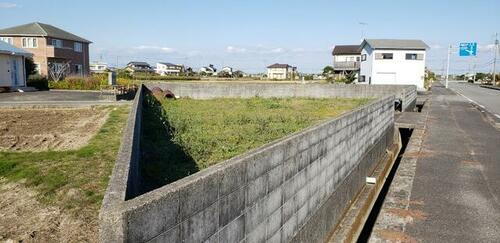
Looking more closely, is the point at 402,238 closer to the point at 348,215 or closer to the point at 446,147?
the point at 348,215

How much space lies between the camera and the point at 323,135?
5.64 m

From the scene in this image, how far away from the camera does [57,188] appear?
6.50 metres

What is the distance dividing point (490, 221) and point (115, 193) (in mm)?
5046

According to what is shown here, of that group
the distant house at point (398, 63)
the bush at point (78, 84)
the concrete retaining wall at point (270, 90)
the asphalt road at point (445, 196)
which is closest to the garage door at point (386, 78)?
the distant house at point (398, 63)

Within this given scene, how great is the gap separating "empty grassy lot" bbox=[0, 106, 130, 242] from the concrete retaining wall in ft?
53.8

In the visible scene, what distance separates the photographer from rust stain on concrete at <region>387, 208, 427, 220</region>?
19.0ft

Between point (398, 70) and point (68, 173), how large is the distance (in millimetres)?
44111

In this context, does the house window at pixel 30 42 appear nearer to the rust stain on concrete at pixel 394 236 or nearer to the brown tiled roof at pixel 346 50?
the rust stain on concrete at pixel 394 236

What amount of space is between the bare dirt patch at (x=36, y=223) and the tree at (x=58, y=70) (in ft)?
106

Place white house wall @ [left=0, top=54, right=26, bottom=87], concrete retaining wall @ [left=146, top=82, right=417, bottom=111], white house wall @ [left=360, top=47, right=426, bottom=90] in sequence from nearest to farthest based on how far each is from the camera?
1. white house wall @ [left=0, top=54, right=26, bottom=87]
2. concrete retaining wall @ [left=146, top=82, right=417, bottom=111]
3. white house wall @ [left=360, top=47, right=426, bottom=90]

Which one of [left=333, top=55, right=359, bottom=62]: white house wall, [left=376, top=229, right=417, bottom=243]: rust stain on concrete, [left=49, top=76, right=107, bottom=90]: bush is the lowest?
[left=376, top=229, right=417, bottom=243]: rust stain on concrete

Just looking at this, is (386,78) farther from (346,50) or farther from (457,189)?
(457,189)

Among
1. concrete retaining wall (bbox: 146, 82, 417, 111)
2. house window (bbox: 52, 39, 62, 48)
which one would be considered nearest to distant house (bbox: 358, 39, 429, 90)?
concrete retaining wall (bbox: 146, 82, 417, 111)

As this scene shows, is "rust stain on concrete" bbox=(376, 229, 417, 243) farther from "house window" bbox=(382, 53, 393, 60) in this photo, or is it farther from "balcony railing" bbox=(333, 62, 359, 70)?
"balcony railing" bbox=(333, 62, 359, 70)
